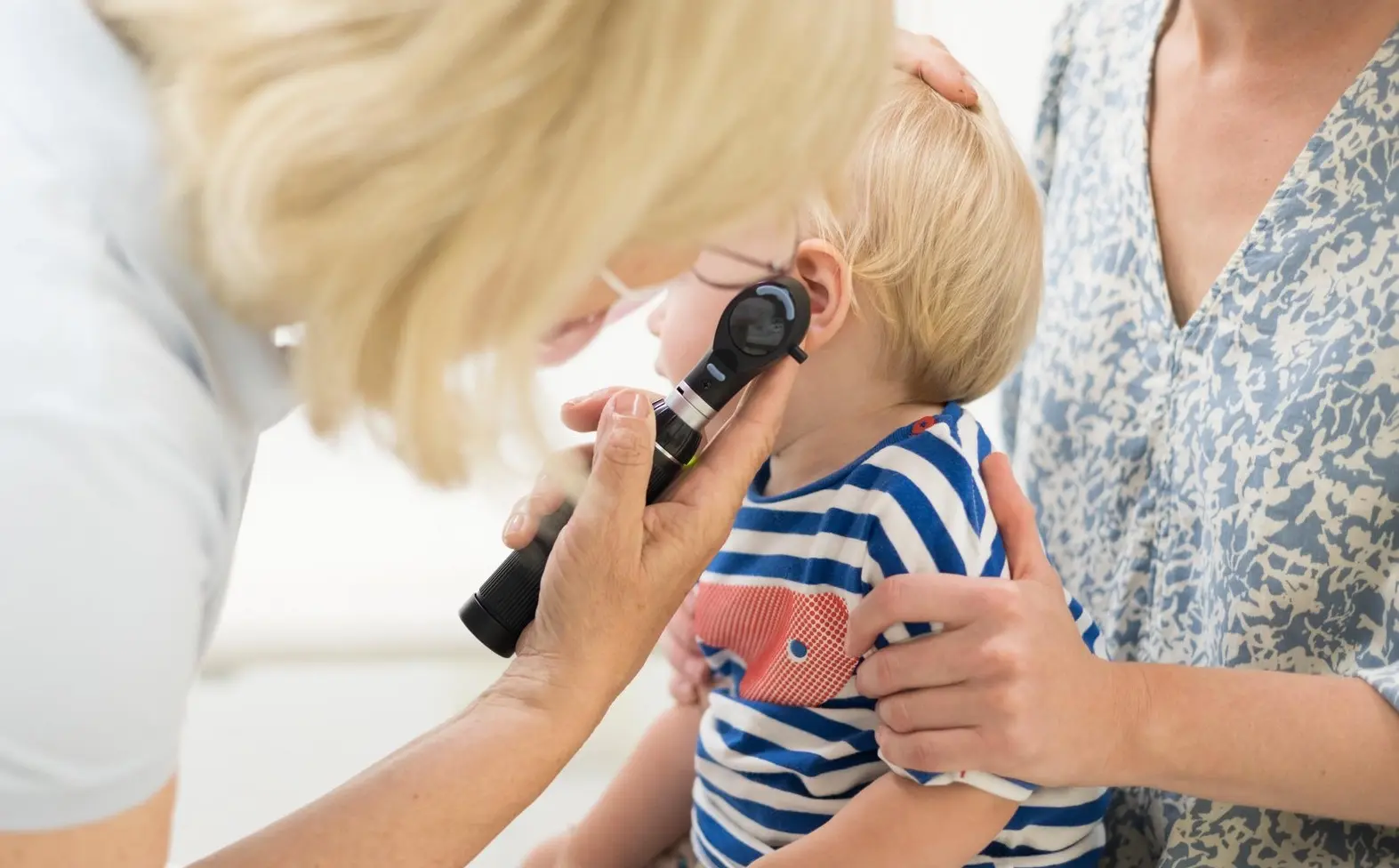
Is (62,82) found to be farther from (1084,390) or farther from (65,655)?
(1084,390)

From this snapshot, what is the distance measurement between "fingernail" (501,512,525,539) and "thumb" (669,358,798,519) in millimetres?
125

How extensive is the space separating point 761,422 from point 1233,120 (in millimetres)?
490

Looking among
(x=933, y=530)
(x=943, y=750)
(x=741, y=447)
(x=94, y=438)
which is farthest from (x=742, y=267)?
(x=94, y=438)

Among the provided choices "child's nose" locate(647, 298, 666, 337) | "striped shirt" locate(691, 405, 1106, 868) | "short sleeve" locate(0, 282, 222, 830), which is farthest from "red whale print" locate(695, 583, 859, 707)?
"short sleeve" locate(0, 282, 222, 830)

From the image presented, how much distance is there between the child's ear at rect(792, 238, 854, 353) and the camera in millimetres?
905

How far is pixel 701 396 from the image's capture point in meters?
0.85

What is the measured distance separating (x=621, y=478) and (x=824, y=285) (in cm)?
24

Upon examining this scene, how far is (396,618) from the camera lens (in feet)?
6.67

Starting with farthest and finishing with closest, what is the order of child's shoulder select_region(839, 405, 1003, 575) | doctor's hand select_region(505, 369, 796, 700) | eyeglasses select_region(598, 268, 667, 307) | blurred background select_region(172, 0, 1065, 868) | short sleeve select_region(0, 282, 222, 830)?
1. blurred background select_region(172, 0, 1065, 868)
2. child's shoulder select_region(839, 405, 1003, 575)
3. doctor's hand select_region(505, 369, 796, 700)
4. eyeglasses select_region(598, 268, 667, 307)
5. short sleeve select_region(0, 282, 222, 830)

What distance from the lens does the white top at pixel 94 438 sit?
0.52 metres

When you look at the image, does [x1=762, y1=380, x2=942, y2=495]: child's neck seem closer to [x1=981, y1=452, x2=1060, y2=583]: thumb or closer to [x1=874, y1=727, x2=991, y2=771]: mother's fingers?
[x1=981, y1=452, x2=1060, y2=583]: thumb

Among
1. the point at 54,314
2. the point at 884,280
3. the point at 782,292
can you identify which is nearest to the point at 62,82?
the point at 54,314

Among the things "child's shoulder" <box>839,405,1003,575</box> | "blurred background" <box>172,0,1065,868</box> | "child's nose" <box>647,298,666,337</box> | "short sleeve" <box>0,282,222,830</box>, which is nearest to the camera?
"short sleeve" <box>0,282,222,830</box>

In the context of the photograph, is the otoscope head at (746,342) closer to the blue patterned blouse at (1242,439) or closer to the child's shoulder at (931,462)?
the child's shoulder at (931,462)
